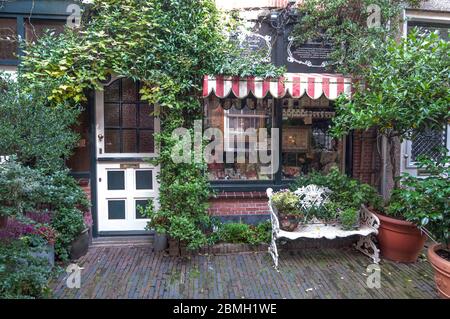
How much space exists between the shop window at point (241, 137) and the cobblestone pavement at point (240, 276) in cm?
137

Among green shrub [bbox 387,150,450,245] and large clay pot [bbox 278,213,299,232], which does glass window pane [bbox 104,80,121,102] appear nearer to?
large clay pot [bbox 278,213,299,232]

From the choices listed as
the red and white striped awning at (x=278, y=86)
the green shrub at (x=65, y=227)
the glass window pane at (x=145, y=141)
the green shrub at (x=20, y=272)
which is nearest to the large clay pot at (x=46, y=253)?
the green shrub at (x=65, y=227)

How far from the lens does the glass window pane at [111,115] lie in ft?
17.4

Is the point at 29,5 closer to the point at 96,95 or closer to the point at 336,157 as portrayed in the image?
the point at 96,95

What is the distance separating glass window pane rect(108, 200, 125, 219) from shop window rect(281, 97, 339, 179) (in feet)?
9.02

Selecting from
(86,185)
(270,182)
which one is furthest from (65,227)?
(270,182)

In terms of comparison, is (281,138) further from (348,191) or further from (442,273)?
(442,273)

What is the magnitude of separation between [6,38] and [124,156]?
2.52 metres

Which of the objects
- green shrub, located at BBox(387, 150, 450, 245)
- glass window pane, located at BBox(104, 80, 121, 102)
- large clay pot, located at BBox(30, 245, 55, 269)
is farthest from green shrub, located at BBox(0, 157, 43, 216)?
green shrub, located at BBox(387, 150, 450, 245)

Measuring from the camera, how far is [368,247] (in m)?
4.96

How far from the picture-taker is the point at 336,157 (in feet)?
18.8

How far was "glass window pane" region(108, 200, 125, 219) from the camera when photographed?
212 inches

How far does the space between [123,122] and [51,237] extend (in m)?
2.07
